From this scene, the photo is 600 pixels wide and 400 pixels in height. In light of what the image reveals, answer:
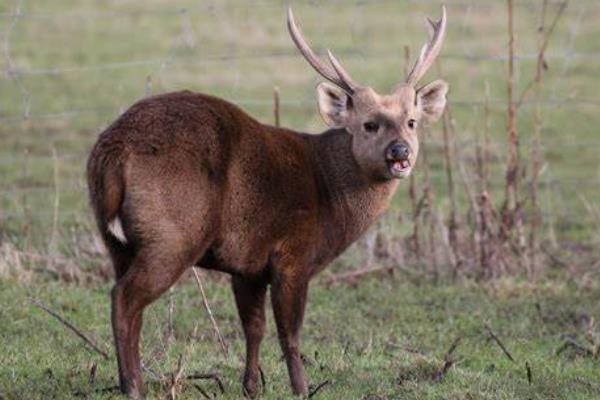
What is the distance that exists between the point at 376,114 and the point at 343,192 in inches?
18.5

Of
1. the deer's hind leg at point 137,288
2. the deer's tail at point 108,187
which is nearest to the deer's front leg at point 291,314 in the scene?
the deer's hind leg at point 137,288

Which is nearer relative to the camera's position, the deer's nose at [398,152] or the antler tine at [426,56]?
the deer's nose at [398,152]

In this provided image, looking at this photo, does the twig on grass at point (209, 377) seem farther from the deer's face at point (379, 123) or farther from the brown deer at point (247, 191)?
the deer's face at point (379, 123)

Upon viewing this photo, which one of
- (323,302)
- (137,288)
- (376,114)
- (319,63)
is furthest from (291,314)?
(323,302)

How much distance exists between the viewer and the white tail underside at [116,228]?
7065 millimetres

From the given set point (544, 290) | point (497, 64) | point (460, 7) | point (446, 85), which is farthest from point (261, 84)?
point (446, 85)

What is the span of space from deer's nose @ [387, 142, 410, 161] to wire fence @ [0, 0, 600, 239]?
3.57 meters

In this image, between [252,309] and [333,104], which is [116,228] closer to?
[252,309]

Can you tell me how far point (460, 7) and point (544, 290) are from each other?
1650 centimetres

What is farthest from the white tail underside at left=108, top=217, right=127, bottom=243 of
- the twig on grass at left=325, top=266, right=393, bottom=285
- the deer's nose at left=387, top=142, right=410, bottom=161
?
the twig on grass at left=325, top=266, right=393, bottom=285

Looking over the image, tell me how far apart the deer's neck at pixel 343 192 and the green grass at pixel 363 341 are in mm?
808

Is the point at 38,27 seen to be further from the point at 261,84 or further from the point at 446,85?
the point at 446,85

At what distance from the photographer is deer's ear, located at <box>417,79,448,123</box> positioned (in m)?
8.67

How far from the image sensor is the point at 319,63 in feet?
27.3
